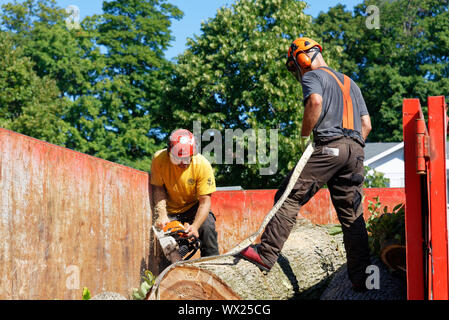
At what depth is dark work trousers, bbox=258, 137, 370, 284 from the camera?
3.62m

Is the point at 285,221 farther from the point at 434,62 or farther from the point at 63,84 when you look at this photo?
the point at 434,62

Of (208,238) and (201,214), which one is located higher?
(201,214)

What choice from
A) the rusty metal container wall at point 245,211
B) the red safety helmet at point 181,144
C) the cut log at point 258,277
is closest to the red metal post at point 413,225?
the cut log at point 258,277

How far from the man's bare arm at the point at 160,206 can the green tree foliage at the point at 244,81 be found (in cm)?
1320

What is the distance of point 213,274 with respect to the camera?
336 cm

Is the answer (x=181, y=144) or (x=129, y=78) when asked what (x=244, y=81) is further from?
(x=181, y=144)

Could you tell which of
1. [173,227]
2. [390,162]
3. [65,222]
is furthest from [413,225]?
Answer: [390,162]

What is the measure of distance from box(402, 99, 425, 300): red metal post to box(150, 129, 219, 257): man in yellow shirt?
89.9 inches

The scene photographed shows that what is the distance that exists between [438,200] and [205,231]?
8.99ft

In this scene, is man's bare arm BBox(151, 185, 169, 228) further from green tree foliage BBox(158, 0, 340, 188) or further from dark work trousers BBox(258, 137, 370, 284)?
green tree foliage BBox(158, 0, 340, 188)

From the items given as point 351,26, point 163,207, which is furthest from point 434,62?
point 163,207

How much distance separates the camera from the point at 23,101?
82.2ft

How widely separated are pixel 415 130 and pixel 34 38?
33.2 meters

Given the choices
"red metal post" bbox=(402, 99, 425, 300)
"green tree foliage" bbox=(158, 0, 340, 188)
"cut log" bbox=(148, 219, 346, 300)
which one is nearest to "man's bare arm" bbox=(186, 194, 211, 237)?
"cut log" bbox=(148, 219, 346, 300)
